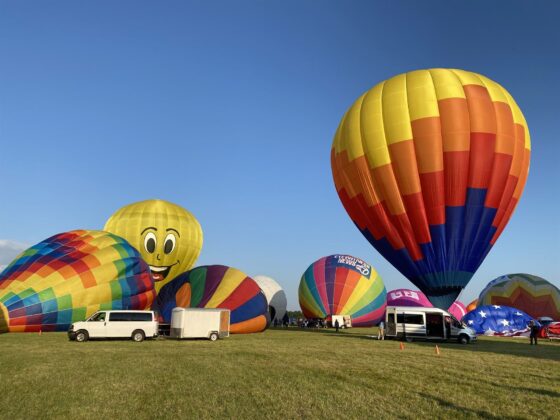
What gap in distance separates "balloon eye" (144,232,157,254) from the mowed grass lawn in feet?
72.0

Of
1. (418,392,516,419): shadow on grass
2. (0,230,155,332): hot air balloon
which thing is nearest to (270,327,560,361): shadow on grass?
(418,392,516,419): shadow on grass

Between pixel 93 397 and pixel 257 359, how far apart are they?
6.45 m

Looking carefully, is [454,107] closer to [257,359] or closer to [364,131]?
[364,131]

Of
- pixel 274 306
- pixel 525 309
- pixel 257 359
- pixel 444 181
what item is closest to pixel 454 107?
pixel 444 181

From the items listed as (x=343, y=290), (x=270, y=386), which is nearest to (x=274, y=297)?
(x=343, y=290)

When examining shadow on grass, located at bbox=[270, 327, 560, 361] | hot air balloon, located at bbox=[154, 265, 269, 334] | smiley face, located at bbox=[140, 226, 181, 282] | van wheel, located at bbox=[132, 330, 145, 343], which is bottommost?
shadow on grass, located at bbox=[270, 327, 560, 361]

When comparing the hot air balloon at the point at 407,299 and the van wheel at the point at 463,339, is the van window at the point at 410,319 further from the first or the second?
the hot air balloon at the point at 407,299

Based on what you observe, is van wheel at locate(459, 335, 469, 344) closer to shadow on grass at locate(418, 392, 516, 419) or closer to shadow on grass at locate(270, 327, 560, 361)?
shadow on grass at locate(270, 327, 560, 361)

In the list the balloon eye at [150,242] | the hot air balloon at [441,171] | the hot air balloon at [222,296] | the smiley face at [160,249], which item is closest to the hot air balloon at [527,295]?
the hot air balloon at [441,171]

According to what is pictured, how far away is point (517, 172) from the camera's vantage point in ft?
84.4

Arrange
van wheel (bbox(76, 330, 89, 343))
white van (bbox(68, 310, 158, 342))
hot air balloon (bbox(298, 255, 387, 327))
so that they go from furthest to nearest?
hot air balloon (bbox(298, 255, 387, 327)) → white van (bbox(68, 310, 158, 342)) → van wheel (bbox(76, 330, 89, 343))

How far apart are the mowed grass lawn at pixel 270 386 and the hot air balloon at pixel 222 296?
534 inches

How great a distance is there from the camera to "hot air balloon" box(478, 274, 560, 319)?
145 feet

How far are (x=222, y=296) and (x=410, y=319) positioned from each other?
11.5m
